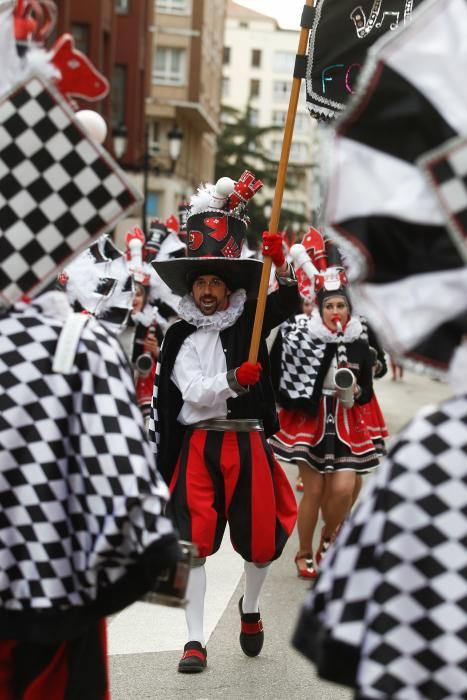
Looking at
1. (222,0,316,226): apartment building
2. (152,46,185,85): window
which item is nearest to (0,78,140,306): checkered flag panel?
(152,46,185,85): window

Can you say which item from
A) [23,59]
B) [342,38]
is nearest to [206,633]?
[342,38]

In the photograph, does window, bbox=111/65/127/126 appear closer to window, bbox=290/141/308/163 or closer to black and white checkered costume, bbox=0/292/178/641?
black and white checkered costume, bbox=0/292/178/641

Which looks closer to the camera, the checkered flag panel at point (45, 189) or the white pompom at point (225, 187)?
the checkered flag panel at point (45, 189)

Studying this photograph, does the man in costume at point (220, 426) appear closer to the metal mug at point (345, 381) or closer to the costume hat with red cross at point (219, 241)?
the costume hat with red cross at point (219, 241)

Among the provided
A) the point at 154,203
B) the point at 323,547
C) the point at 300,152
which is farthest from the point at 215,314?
the point at 300,152

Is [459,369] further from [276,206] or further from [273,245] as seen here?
[273,245]

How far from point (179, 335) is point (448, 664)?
3748 mm

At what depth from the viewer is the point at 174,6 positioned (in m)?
59.9

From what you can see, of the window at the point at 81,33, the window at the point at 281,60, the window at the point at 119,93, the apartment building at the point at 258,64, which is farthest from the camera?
the window at the point at 281,60

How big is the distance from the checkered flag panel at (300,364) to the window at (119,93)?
35.2 m

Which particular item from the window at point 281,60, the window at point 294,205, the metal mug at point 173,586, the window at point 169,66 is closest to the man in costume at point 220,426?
the metal mug at point 173,586

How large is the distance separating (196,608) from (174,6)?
56294 millimetres

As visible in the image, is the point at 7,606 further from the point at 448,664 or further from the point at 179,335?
the point at 179,335

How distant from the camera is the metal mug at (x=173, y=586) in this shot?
3.81 meters
